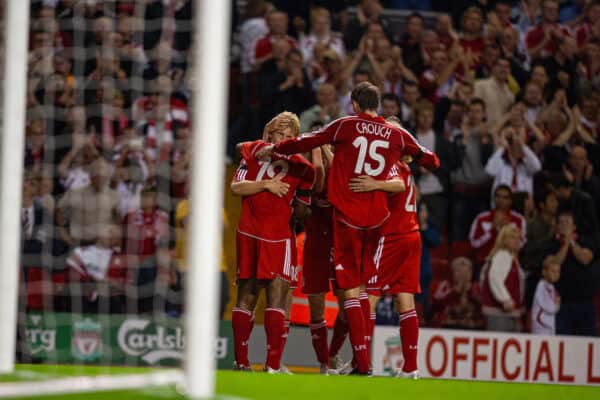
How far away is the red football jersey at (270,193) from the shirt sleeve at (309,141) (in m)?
0.36

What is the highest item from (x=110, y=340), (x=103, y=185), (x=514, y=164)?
(x=514, y=164)

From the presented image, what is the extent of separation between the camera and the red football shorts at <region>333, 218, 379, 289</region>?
305 inches

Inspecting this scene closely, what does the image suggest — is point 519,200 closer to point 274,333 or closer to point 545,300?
point 545,300

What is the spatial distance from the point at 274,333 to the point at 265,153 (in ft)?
4.19

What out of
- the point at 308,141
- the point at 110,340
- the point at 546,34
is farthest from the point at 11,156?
the point at 546,34

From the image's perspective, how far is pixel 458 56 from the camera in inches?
521

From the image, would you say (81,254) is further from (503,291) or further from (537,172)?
(537,172)

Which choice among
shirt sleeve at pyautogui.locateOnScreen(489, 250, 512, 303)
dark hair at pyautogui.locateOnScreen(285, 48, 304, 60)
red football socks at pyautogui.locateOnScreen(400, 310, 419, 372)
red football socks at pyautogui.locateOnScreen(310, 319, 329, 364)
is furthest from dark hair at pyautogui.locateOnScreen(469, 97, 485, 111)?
red football socks at pyautogui.locateOnScreen(400, 310, 419, 372)

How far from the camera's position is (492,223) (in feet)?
39.7

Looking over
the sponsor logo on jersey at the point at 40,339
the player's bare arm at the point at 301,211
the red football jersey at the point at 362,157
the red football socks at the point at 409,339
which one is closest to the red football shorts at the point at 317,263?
the player's bare arm at the point at 301,211

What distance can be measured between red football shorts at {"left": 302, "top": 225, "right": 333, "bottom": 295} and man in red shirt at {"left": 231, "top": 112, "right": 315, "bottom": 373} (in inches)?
11.6

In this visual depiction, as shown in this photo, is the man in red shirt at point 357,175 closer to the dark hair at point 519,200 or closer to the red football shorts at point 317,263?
the red football shorts at point 317,263

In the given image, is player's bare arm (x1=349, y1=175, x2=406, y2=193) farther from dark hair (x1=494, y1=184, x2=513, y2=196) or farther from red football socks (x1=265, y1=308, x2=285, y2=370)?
dark hair (x1=494, y1=184, x2=513, y2=196)

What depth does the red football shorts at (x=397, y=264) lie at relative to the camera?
782 cm
